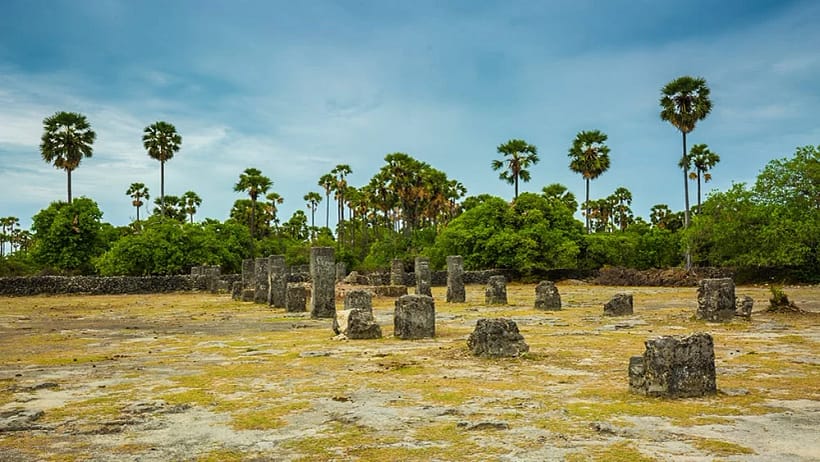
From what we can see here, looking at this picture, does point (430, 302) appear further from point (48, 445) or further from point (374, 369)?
point (48, 445)

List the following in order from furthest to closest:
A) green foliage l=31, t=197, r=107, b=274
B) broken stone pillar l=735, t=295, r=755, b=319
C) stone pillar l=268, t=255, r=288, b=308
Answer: green foliage l=31, t=197, r=107, b=274, stone pillar l=268, t=255, r=288, b=308, broken stone pillar l=735, t=295, r=755, b=319

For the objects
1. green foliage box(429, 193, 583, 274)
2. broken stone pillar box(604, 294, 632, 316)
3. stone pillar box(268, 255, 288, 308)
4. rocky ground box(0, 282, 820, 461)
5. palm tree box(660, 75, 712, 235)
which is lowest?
rocky ground box(0, 282, 820, 461)

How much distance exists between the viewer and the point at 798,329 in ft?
49.8

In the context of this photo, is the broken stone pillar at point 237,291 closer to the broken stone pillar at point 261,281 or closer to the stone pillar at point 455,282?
the broken stone pillar at point 261,281

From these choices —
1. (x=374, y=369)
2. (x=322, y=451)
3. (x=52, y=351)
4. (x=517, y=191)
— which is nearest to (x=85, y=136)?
(x=517, y=191)

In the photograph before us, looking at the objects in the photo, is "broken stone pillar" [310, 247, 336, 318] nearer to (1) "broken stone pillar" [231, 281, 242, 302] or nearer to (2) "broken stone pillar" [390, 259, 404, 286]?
(1) "broken stone pillar" [231, 281, 242, 302]

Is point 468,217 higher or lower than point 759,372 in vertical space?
higher

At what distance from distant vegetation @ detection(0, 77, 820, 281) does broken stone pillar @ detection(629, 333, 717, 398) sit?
101 feet

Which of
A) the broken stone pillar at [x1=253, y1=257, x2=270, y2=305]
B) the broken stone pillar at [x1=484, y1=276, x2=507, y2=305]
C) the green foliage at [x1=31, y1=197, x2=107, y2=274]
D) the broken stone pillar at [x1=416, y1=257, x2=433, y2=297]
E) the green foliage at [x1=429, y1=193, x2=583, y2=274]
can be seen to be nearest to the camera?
the broken stone pillar at [x1=484, y1=276, x2=507, y2=305]

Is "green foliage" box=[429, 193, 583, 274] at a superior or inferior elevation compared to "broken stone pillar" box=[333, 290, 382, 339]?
superior

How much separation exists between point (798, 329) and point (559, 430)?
38.6ft

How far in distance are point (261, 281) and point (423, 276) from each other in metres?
7.46

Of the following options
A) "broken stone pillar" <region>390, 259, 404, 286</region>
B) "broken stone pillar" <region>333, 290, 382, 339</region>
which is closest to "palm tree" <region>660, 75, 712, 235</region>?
"broken stone pillar" <region>390, 259, 404, 286</region>

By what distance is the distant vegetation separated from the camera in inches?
1435
